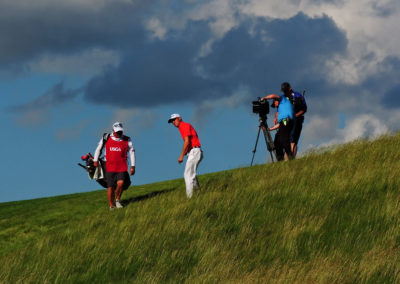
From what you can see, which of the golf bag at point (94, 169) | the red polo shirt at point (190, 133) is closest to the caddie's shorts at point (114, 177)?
the golf bag at point (94, 169)

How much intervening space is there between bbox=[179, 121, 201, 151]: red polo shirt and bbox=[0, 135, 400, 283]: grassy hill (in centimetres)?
137

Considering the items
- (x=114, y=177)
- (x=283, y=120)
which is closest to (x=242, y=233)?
(x=114, y=177)

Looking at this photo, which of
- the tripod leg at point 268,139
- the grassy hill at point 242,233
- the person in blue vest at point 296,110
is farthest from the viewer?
the tripod leg at point 268,139

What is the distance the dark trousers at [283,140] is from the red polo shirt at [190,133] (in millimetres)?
3674

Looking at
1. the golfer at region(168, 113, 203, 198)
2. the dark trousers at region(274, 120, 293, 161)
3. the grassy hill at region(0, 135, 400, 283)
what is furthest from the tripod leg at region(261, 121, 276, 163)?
the golfer at region(168, 113, 203, 198)

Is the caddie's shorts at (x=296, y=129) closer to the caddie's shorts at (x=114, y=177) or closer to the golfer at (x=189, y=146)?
the golfer at (x=189, y=146)

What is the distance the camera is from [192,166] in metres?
15.8

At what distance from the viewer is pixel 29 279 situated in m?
11.8

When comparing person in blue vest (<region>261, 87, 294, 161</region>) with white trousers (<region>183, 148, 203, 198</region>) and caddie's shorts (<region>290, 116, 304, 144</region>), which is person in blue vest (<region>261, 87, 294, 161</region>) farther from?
white trousers (<region>183, 148, 203, 198</region>)

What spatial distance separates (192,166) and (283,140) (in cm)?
407

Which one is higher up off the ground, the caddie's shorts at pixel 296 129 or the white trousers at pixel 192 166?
the caddie's shorts at pixel 296 129

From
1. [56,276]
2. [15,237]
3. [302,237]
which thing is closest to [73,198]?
[15,237]

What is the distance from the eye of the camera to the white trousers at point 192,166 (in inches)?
618

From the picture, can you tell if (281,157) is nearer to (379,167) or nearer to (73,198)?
(379,167)
